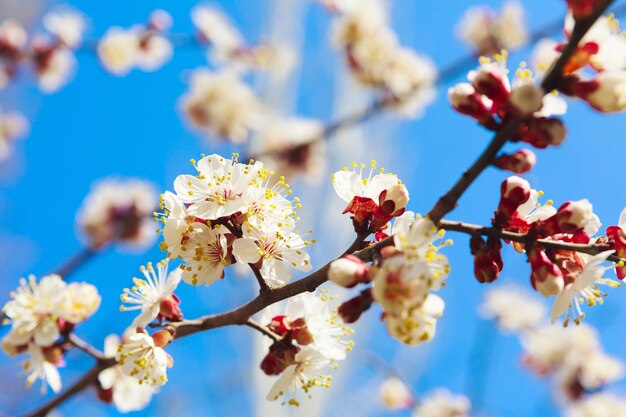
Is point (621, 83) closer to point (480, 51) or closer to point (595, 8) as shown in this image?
point (595, 8)

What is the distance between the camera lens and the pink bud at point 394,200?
110cm

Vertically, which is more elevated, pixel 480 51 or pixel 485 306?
pixel 480 51

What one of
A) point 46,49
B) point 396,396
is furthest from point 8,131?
point 396,396

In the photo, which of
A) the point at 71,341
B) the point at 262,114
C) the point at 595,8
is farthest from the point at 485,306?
the point at 595,8

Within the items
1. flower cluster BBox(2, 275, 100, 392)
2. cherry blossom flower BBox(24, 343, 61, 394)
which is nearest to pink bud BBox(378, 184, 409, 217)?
flower cluster BBox(2, 275, 100, 392)

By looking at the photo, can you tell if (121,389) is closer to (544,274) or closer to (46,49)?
(544,274)

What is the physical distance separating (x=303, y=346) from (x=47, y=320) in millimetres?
723

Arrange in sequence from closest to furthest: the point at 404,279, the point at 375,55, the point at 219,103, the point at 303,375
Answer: the point at 404,279
the point at 303,375
the point at 375,55
the point at 219,103

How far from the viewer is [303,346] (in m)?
1.24

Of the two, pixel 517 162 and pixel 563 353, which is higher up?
pixel 563 353

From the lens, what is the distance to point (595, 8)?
0.82 metres

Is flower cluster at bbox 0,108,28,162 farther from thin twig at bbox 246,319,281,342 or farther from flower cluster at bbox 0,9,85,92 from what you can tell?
thin twig at bbox 246,319,281,342

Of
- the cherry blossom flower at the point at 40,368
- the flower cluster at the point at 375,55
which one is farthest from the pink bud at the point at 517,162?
the flower cluster at the point at 375,55

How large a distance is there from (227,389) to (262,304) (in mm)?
6393
